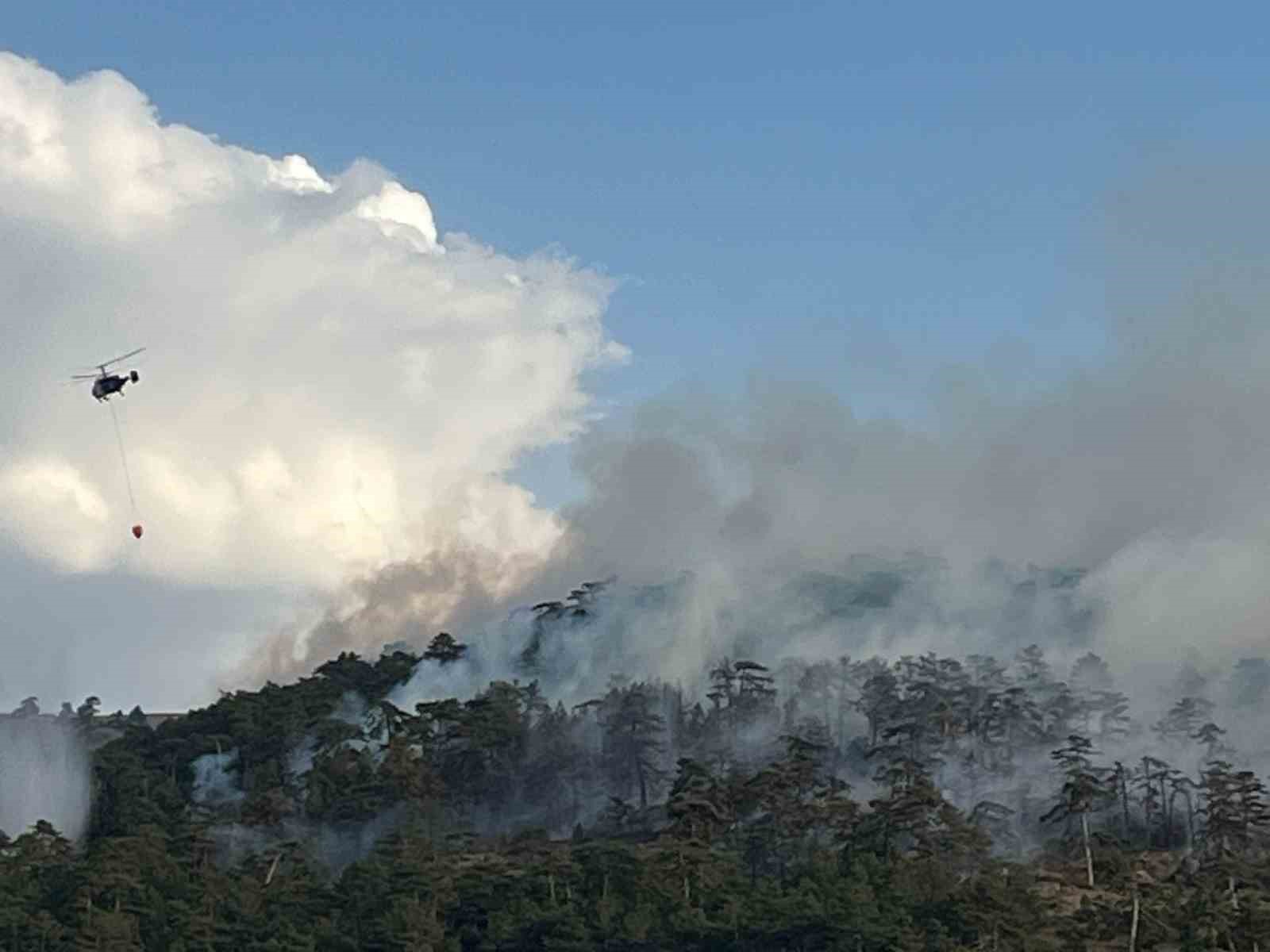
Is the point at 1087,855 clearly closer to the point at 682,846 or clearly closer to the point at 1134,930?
the point at 1134,930

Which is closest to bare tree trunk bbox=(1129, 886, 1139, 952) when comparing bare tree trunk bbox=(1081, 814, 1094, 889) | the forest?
the forest

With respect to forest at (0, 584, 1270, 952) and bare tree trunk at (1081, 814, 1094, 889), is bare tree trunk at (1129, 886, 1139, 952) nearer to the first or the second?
forest at (0, 584, 1270, 952)

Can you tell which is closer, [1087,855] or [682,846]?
[682,846]

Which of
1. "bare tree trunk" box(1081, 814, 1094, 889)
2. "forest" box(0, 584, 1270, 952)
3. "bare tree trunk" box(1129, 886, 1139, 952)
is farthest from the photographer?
"bare tree trunk" box(1081, 814, 1094, 889)

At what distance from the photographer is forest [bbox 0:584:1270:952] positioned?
128 meters

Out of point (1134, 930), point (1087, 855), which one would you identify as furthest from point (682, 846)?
point (1087, 855)

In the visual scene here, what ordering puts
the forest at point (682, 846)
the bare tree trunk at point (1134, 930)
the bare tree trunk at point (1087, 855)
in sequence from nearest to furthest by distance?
the bare tree trunk at point (1134, 930)
the forest at point (682, 846)
the bare tree trunk at point (1087, 855)

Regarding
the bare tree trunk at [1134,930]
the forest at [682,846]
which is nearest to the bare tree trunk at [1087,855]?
the forest at [682,846]

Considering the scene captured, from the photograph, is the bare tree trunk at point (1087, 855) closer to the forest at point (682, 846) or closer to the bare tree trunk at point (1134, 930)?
the forest at point (682, 846)

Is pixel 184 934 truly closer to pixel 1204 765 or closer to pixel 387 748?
pixel 387 748

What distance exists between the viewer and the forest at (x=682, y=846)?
128 meters

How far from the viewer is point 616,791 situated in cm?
19812

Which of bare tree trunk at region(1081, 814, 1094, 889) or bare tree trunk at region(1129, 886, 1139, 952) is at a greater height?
bare tree trunk at region(1081, 814, 1094, 889)

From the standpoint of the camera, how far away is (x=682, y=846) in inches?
5408
